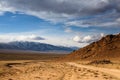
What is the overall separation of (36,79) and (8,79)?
326cm

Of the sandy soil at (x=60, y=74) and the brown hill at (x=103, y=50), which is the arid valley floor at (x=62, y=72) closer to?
the sandy soil at (x=60, y=74)

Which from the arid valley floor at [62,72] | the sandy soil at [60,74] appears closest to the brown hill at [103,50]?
the arid valley floor at [62,72]

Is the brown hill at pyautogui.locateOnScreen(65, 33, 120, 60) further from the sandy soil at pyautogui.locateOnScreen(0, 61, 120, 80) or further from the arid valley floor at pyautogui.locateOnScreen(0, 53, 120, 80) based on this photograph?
the sandy soil at pyautogui.locateOnScreen(0, 61, 120, 80)

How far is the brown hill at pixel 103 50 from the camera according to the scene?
8381 centimetres

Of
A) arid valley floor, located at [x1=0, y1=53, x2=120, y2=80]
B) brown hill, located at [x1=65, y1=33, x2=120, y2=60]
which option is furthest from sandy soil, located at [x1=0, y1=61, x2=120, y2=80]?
brown hill, located at [x1=65, y1=33, x2=120, y2=60]

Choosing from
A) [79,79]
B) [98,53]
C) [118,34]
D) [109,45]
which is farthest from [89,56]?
[79,79]

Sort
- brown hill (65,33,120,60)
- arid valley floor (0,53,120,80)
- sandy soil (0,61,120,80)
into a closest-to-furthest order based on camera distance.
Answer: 1. sandy soil (0,61,120,80)
2. arid valley floor (0,53,120,80)
3. brown hill (65,33,120,60)

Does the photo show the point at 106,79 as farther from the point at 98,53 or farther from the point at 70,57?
the point at 70,57

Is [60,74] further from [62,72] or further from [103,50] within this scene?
[103,50]

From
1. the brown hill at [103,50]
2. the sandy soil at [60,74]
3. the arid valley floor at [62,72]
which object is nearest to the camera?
the sandy soil at [60,74]

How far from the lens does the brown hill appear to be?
8381cm

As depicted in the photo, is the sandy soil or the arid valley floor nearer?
the sandy soil

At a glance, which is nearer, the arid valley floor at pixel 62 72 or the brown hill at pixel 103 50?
the arid valley floor at pixel 62 72

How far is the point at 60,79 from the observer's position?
27453 mm
